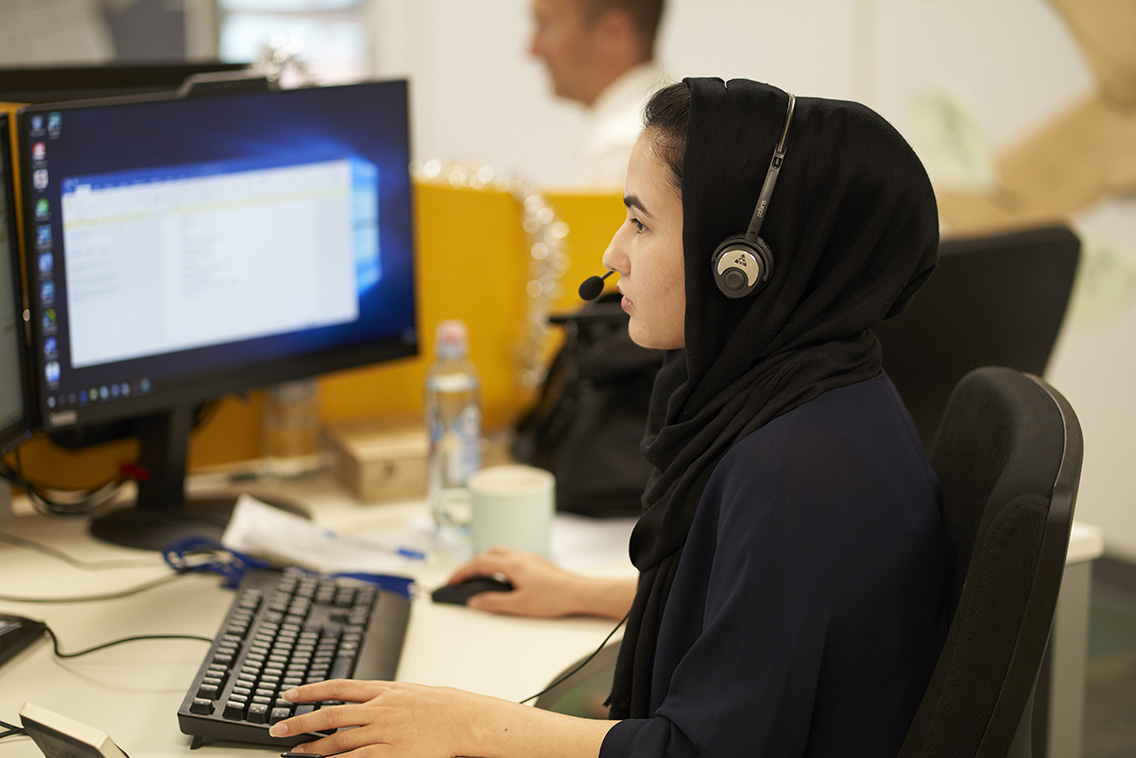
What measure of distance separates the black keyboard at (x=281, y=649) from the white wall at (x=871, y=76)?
58.7 inches

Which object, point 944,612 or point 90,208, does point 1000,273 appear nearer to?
point 944,612

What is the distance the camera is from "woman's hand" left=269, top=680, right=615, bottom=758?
82 cm

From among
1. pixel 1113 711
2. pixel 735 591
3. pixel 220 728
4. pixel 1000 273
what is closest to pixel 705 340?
pixel 735 591

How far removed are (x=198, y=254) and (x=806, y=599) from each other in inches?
35.5

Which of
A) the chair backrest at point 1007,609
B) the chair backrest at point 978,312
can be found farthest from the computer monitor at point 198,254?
the chair backrest at point 1007,609

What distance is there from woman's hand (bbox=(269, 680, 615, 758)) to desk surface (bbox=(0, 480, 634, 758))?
0.23 feet

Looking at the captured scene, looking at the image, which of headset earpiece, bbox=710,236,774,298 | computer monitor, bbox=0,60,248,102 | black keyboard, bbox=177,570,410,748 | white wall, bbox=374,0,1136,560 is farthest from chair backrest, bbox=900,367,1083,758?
white wall, bbox=374,0,1136,560

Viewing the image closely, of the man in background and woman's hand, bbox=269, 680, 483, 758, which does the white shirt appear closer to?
the man in background

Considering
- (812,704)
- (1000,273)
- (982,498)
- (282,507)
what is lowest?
(282,507)

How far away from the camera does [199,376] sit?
1.35 metres

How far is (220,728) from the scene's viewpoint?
87cm

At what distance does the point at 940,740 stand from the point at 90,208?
3.42 ft

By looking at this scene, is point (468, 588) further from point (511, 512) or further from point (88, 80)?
point (88, 80)

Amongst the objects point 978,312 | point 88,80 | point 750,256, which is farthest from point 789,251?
point 88,80
